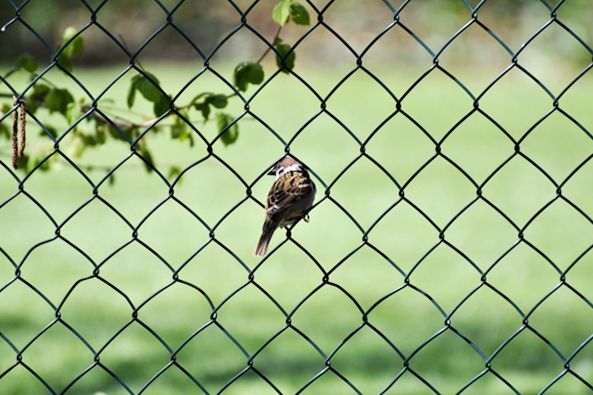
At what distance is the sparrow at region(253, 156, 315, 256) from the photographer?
111 inches

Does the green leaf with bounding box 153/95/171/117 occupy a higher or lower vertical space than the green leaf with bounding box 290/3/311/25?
higher

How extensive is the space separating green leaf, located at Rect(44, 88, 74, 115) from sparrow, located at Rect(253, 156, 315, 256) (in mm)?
914

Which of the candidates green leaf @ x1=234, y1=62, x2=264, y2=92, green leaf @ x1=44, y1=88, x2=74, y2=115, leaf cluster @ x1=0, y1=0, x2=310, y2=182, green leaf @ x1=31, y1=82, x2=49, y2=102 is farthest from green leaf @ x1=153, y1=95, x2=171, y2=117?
green leaf @ x1=31, y1=82, x2=49, y2=102

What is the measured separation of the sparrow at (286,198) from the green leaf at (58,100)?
36.0 inches

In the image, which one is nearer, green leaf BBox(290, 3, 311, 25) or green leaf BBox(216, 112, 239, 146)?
green leaf BBox(290, 3, 311, 25)

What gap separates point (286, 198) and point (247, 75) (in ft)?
1.63

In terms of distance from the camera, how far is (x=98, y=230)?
777 centimetres

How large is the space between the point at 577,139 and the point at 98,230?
6732mm

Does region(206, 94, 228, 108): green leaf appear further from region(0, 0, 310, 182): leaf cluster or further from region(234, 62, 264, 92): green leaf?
region(234, 62, 264, 92): green leaf

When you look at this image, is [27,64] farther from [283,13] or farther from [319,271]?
[319,271]

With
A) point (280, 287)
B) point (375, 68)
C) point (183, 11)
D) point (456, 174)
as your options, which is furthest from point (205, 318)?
point (183, 11)

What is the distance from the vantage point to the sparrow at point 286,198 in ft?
9.25

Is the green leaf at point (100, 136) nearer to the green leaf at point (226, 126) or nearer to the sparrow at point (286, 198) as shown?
the green leaf at point (226, 126)

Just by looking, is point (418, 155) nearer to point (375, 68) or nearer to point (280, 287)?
point (280, 287)
